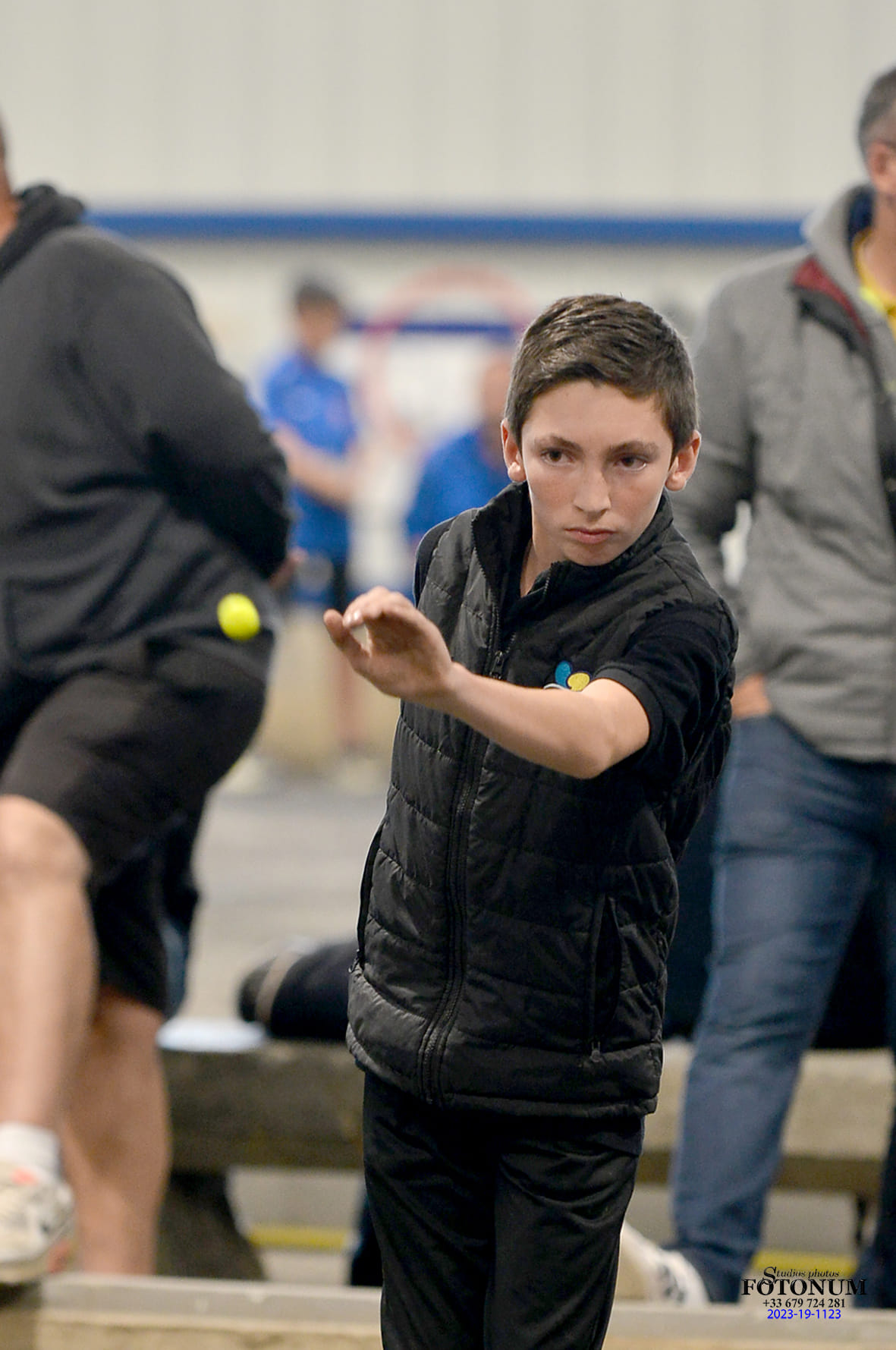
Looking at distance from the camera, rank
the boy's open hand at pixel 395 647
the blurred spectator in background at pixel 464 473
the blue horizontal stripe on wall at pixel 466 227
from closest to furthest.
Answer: the boy's open hand at pixel 395 647, the blurred spectator in background at pixel 464 473, the blue horizontal stripe on wall at pixel 466 227

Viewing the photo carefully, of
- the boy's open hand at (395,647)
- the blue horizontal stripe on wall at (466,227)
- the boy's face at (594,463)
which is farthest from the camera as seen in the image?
the blue horizontal stripe on wall at (466,227)

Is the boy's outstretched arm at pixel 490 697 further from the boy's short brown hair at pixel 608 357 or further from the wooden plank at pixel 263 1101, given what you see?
the wooden plank at pixel 263 1101

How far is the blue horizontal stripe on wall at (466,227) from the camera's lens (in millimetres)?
11633

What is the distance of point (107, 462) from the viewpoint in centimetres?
256

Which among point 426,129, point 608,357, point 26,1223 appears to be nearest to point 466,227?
point 426,129

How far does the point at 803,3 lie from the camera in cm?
1131

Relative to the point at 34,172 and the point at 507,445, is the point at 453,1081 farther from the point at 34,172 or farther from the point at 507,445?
the point at 34,172

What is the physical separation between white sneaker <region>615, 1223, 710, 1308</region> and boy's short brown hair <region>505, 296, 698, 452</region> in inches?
46.7

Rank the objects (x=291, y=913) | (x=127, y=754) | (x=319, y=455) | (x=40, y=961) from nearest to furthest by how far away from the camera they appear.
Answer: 1. (x=40, y=961)
2. (x=127, y=754)
3. (x=291, y=913)
4. (x=319, y=455)

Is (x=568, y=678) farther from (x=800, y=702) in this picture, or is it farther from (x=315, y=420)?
(x=315, y=420)

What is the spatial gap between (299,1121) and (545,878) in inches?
72.9

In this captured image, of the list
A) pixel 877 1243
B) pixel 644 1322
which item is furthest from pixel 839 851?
pixel 644 1322

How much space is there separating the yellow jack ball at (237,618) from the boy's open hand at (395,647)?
1184mm

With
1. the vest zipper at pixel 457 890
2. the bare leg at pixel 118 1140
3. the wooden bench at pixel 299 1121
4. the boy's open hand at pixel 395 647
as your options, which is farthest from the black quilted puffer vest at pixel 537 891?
the wooden bench at pixel 299 1121
